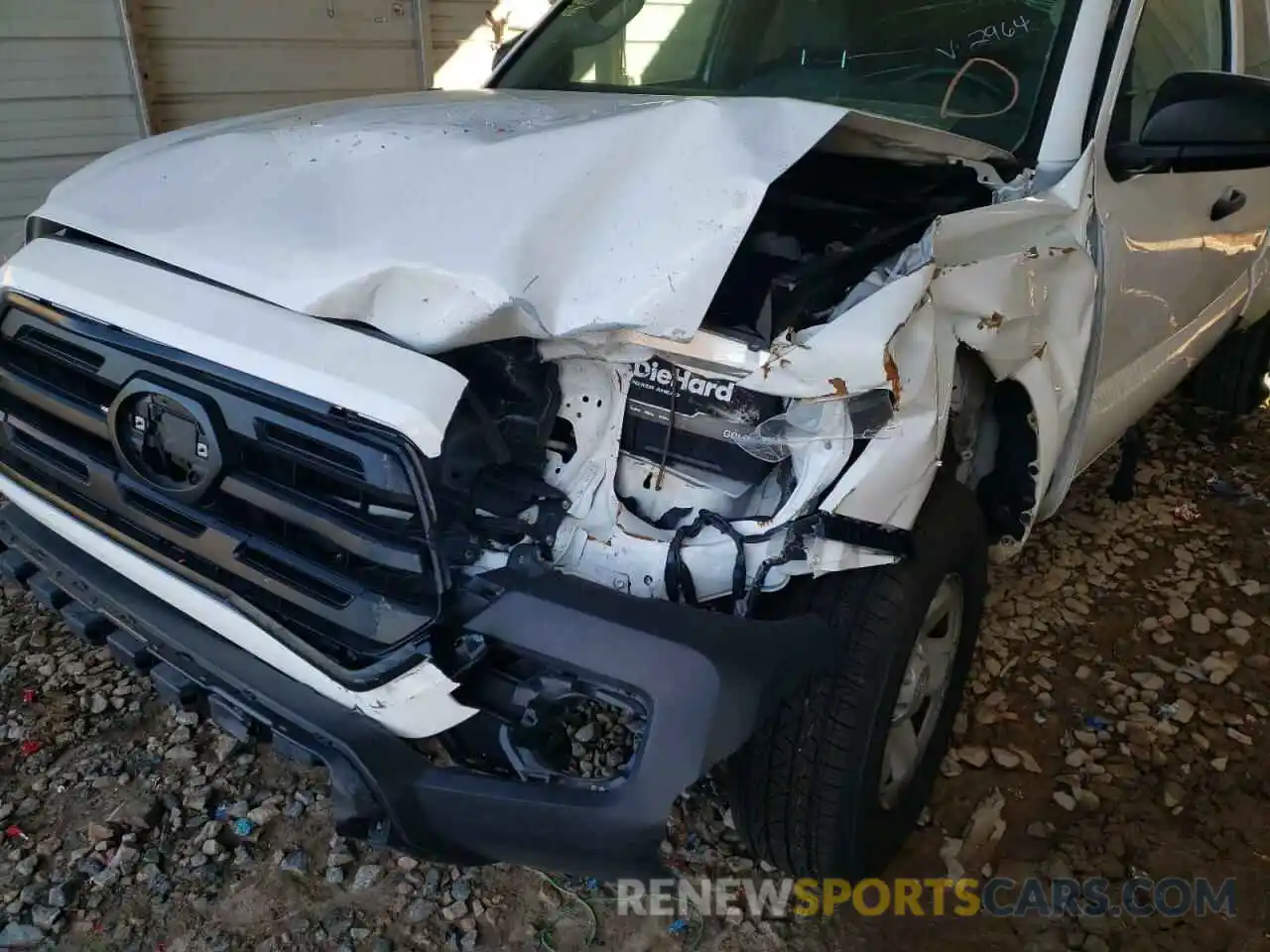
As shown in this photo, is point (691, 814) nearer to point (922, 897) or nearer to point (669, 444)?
point (922, 897)

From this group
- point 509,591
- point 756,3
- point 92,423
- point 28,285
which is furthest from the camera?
point 756,3

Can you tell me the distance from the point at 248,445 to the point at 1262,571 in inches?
131

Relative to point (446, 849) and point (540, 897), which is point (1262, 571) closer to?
point (540, 897)

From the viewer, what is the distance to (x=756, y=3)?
2.79 m

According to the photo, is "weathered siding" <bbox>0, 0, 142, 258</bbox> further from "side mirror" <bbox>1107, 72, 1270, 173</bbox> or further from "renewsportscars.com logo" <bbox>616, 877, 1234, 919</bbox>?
"side mirror" <bbox>1107, 72, 1270, 173</bbox>

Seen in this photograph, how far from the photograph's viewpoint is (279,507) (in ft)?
5.23

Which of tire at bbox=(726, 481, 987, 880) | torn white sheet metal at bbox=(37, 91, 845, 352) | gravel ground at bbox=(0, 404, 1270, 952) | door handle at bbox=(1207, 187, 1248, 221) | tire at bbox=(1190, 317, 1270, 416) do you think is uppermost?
torn white sheet metal at bbox=(37, 91, 845, 352)

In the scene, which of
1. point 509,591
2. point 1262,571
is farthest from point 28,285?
point 1262,571

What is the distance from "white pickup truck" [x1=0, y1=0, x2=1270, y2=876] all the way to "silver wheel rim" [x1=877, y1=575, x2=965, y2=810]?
0.03 ft

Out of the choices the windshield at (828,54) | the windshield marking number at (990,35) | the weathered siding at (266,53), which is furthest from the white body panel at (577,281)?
the weathered siding at (266,53)

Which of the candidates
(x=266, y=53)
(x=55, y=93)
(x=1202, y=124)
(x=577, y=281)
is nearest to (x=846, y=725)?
(x=577, y=281)

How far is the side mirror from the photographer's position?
2.13m

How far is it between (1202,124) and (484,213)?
5.35 ft

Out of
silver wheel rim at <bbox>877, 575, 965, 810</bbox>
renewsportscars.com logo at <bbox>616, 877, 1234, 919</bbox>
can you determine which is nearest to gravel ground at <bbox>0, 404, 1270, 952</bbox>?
renewsportscars.com logo at <bbox>616, 877, 1234, 919</bbox>
